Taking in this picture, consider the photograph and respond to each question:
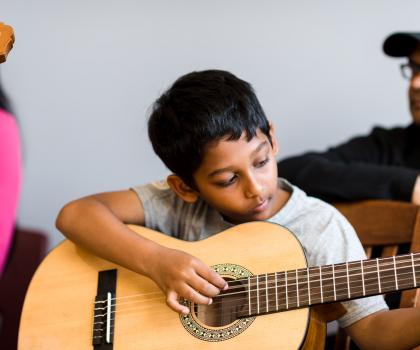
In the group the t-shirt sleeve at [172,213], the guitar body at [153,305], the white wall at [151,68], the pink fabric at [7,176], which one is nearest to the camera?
the guitar body at [153,305]

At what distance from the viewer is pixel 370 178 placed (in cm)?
138

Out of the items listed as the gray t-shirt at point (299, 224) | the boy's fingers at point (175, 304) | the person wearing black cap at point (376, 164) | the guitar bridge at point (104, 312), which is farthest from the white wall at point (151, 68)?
the boy's fingers at point (175, 304)

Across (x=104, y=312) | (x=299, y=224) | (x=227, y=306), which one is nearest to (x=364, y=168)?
(x=299, y=224)

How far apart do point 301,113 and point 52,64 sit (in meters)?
0.77

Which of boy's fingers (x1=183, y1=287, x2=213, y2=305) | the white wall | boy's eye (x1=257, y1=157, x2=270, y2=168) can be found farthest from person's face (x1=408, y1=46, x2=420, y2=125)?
boy's fingers (x1=183, y1=287, x2=213, y2=305)

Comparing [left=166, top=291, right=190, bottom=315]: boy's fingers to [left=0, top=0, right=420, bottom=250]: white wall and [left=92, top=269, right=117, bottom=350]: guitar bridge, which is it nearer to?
[left=92, top=269, right=117, bottom=350]: guitar bridge

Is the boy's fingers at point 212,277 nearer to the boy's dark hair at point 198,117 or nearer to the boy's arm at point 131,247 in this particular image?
the boy's arm at point 131,247

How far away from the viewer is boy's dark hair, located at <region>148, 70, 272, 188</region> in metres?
1.13

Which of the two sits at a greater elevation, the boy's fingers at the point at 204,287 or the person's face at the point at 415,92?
the person's face at the point at 415,92

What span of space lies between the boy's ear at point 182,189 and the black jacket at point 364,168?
13.4 inches

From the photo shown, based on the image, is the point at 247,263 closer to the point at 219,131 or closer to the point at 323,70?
the point at 219,131

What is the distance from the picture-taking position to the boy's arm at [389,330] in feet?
3.23

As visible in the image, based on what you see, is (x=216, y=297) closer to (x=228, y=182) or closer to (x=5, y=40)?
(x=228, y=182)

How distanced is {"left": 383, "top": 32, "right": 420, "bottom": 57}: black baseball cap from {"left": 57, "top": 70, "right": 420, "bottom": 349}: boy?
0.57 m
